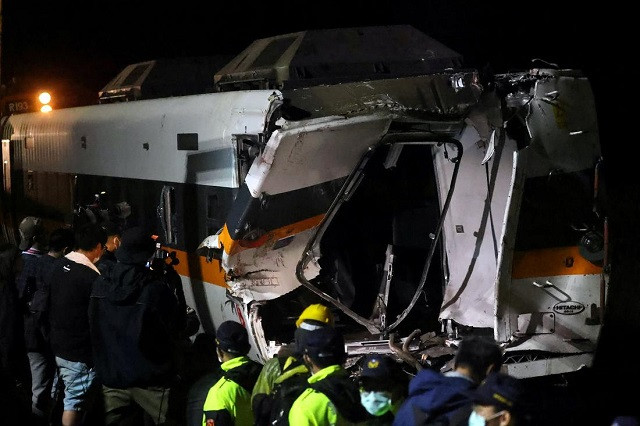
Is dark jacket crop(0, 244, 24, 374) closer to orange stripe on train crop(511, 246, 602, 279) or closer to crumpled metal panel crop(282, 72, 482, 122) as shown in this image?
crumpled metal panel crop(282, 72, 482, 122)

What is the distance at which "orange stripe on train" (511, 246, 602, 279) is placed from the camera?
740cm

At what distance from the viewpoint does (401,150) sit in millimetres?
7992

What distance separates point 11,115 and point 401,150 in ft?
28.4

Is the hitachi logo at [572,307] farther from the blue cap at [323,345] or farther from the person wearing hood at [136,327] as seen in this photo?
the blue cap at [323,345]

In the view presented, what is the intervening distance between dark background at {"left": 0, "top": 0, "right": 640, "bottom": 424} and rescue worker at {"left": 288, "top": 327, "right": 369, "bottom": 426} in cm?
429

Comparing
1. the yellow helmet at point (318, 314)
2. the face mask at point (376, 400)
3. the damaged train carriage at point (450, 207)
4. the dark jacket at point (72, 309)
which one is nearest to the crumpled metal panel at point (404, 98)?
the damaged train carriage at point (450, 207)

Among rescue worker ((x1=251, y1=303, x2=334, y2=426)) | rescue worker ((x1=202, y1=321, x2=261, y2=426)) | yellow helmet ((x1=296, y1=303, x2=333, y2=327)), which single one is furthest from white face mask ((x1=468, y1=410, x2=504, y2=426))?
yellow helmet ((x1=296, y1=303, x2=333, y2=327))

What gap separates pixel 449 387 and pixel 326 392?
614 millimetres

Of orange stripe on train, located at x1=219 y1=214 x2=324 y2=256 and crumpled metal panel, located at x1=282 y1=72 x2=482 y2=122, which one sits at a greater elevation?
crumpled metal panel, located at x1=282 y1=72 x2=482 y2=122

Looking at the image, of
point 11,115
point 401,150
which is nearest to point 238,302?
point 401,150

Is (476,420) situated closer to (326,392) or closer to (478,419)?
(478,419)

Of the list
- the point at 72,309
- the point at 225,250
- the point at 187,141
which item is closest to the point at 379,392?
the point at 225,250

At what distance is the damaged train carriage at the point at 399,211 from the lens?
7039 millimetres

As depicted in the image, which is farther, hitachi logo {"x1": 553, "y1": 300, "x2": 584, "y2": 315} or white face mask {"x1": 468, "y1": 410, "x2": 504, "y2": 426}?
hitachi logo {"x1": 553, "y1": 300, "x2": 584, "y2": 315}
